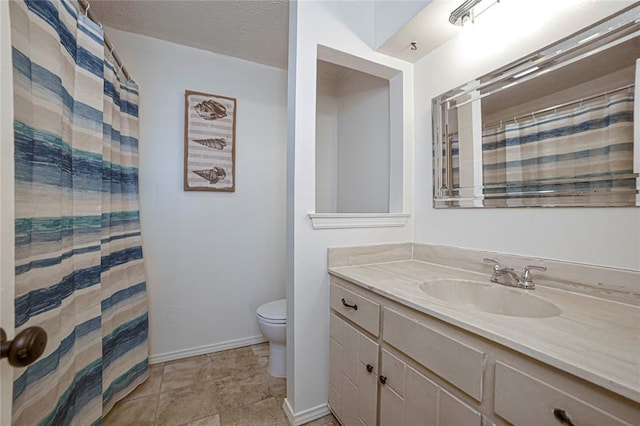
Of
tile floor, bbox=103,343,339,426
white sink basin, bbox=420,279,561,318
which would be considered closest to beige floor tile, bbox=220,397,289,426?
tile floor, bbox=103,343,339,426

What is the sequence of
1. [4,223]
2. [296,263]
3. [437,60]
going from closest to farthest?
1. [4,223]
2. [296,263]
3. [437,60]

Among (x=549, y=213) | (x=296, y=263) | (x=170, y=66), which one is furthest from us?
(x=170, y=66)

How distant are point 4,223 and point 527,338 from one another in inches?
44.8

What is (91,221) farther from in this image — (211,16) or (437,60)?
(437,60)

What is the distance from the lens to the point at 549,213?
3.52 ft

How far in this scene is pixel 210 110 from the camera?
2.11m

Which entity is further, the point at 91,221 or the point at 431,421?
the point at 91,221

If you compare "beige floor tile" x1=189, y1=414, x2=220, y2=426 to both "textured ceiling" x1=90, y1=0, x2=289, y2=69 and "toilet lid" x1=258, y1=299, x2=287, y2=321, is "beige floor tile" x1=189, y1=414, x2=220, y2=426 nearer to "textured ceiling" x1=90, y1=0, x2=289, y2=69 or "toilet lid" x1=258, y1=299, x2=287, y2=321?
"toilet lid" x1=258, y1=299, x2=287, y2=321

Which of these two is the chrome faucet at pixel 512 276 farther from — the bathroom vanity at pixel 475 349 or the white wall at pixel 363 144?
the white wall at pixel 363 144

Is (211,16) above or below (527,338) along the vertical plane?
above

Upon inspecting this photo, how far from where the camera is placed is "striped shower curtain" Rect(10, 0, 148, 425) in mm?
813

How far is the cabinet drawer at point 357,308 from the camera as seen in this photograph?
1.10m

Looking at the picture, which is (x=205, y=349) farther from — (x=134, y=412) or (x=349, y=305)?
(x=349, y=305)

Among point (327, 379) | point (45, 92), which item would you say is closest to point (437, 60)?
point (45, 92)
